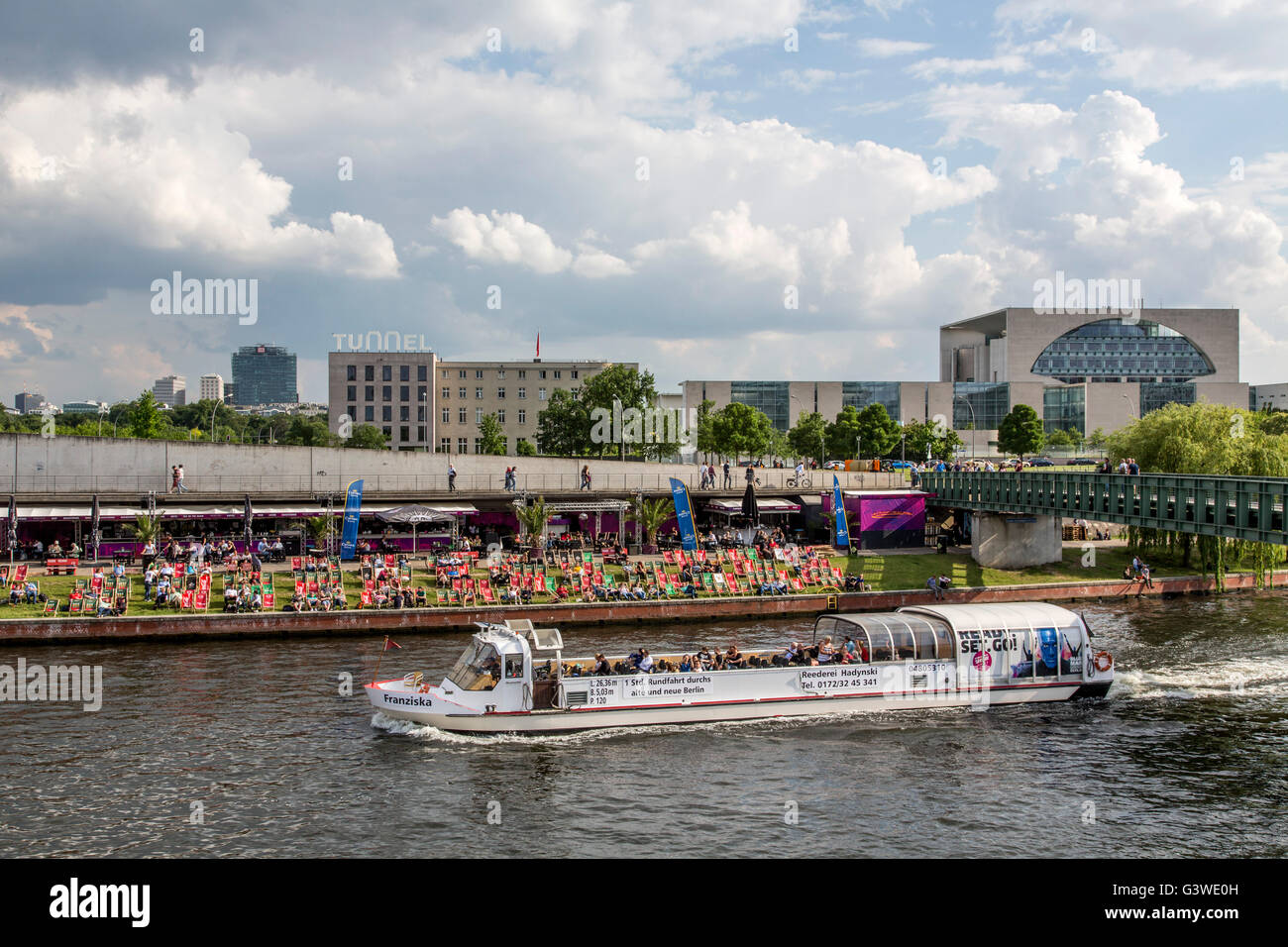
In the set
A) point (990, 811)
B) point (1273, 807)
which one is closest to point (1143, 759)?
point (1273, 807)

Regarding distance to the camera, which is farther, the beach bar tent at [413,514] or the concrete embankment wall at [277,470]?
the concrete embankment wall at [277,470]

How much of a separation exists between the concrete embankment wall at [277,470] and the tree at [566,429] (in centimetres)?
2794

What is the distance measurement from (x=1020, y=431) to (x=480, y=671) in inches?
4408

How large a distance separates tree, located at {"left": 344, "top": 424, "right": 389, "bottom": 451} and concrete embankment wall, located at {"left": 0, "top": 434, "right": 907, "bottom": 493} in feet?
159

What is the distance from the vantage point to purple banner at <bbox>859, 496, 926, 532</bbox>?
64062 mm

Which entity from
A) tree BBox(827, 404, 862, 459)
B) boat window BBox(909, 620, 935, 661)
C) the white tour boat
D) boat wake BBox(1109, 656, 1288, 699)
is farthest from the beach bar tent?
tree BBox(827, 404, 862, 459)

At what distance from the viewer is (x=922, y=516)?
65.6m

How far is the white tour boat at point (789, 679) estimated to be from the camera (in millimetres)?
30703

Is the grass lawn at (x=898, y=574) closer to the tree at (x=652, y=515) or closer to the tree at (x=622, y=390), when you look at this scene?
the tree at (x=652, y=515)

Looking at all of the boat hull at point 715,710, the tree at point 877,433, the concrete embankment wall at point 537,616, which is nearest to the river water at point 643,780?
the boat hull at point 715,710

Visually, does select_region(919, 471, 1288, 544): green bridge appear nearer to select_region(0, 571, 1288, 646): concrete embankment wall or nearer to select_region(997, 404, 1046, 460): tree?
select_region(0, 571, 1288, 646): concrete embankment wall
